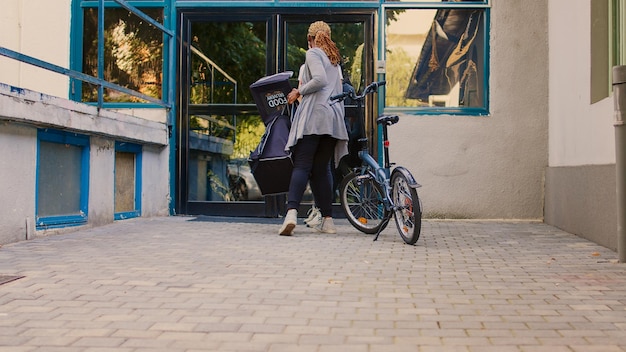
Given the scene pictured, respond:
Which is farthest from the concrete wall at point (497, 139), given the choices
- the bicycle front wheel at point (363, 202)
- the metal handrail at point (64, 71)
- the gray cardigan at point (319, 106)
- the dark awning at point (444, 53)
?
the metal handrail at point (64, 71)

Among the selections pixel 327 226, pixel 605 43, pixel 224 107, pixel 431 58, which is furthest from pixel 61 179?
pixel 605 43

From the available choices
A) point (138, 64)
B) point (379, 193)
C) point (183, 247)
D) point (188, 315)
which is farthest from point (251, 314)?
point (138, 64)

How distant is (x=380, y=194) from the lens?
258 inches

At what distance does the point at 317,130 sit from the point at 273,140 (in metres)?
0.72

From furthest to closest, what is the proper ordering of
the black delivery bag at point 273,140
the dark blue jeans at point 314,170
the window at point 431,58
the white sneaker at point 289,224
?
the window at point 431,58 → the black delivery bag at point 273,140 → the dark blue jeans at point 314,170 → the white sneaker at point 289,224

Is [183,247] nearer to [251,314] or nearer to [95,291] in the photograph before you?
[95,291]

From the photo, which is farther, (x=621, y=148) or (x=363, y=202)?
(x=363, y=202)

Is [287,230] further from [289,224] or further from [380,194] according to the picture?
[380,194]

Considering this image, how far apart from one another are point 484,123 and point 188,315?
599 centimetres

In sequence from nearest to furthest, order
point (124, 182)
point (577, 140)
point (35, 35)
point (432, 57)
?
point (577, 140), point (124, 182), point (432, 57), point (35, 35)

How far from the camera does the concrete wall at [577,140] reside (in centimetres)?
607

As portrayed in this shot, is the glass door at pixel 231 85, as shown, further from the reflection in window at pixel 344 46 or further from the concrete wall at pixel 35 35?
the concrete wall at pixel 35 35

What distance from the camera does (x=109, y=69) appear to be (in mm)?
9055

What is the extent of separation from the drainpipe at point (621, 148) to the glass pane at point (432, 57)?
3808 millimetres
